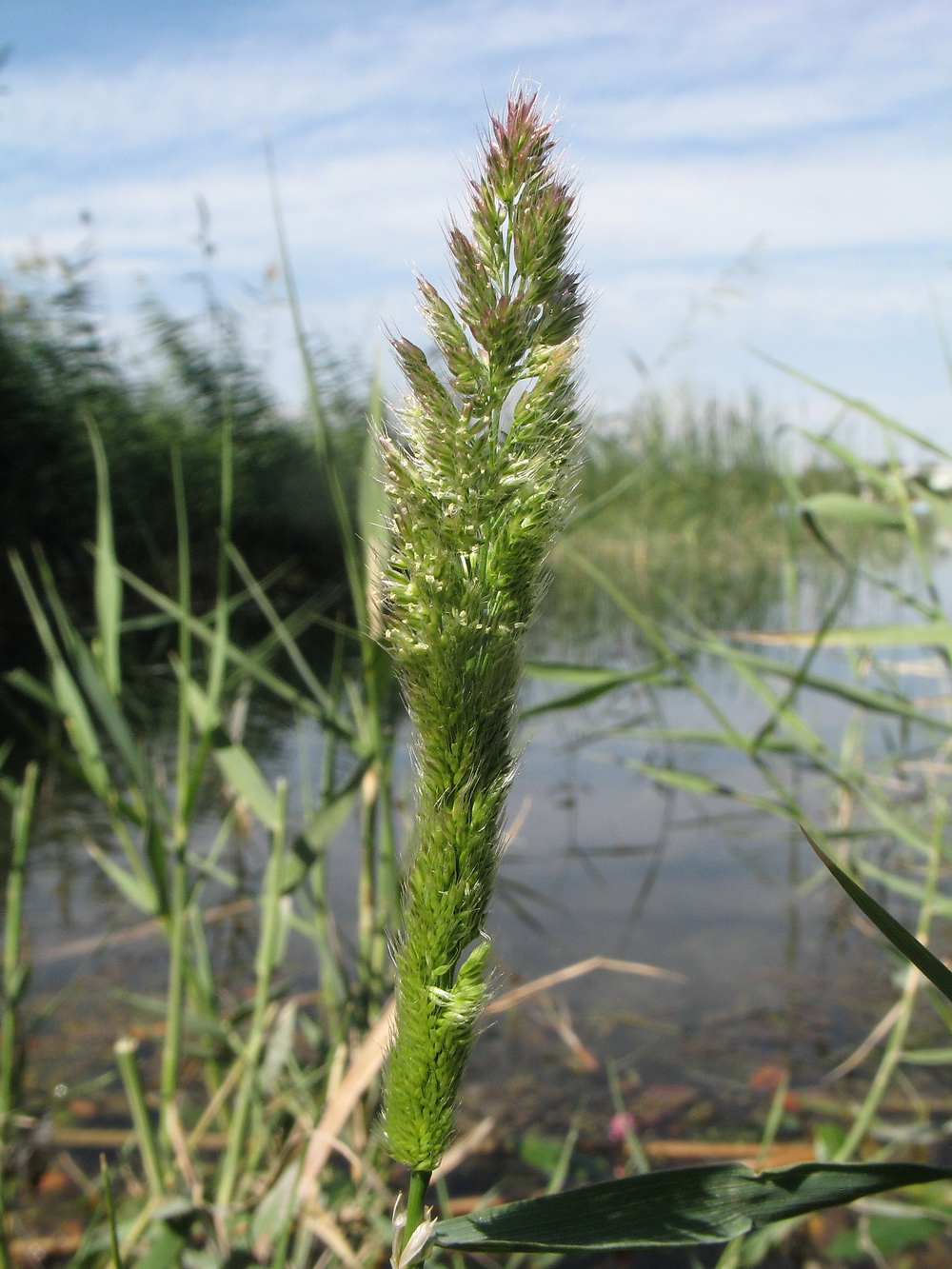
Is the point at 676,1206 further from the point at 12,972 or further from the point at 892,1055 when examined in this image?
the point at 12,972

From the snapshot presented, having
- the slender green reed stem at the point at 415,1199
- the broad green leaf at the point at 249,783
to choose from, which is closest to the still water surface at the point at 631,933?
the broad green leaf at the point at 249,783

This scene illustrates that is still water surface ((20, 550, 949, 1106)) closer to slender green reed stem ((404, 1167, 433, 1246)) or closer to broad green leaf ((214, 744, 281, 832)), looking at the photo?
broad green leaf ((214, 744, 281, 832))

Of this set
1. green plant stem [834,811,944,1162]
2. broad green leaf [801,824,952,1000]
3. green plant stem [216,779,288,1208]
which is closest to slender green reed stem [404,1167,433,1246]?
broad green leaf [801,824,952,1000]

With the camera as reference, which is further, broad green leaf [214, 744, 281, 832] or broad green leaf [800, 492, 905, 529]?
broad green leaf [800, 492, 905, 529]

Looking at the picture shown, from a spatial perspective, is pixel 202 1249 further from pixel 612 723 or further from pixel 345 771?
pixel 612 723

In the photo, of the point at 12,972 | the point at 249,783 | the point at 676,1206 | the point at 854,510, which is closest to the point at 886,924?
the point at 676,1206

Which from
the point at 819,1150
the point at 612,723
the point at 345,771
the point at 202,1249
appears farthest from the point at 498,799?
the point at 612,723

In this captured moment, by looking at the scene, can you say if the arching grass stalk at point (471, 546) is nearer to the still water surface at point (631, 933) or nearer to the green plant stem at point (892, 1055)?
the green plant stem at point (892, 1055)
